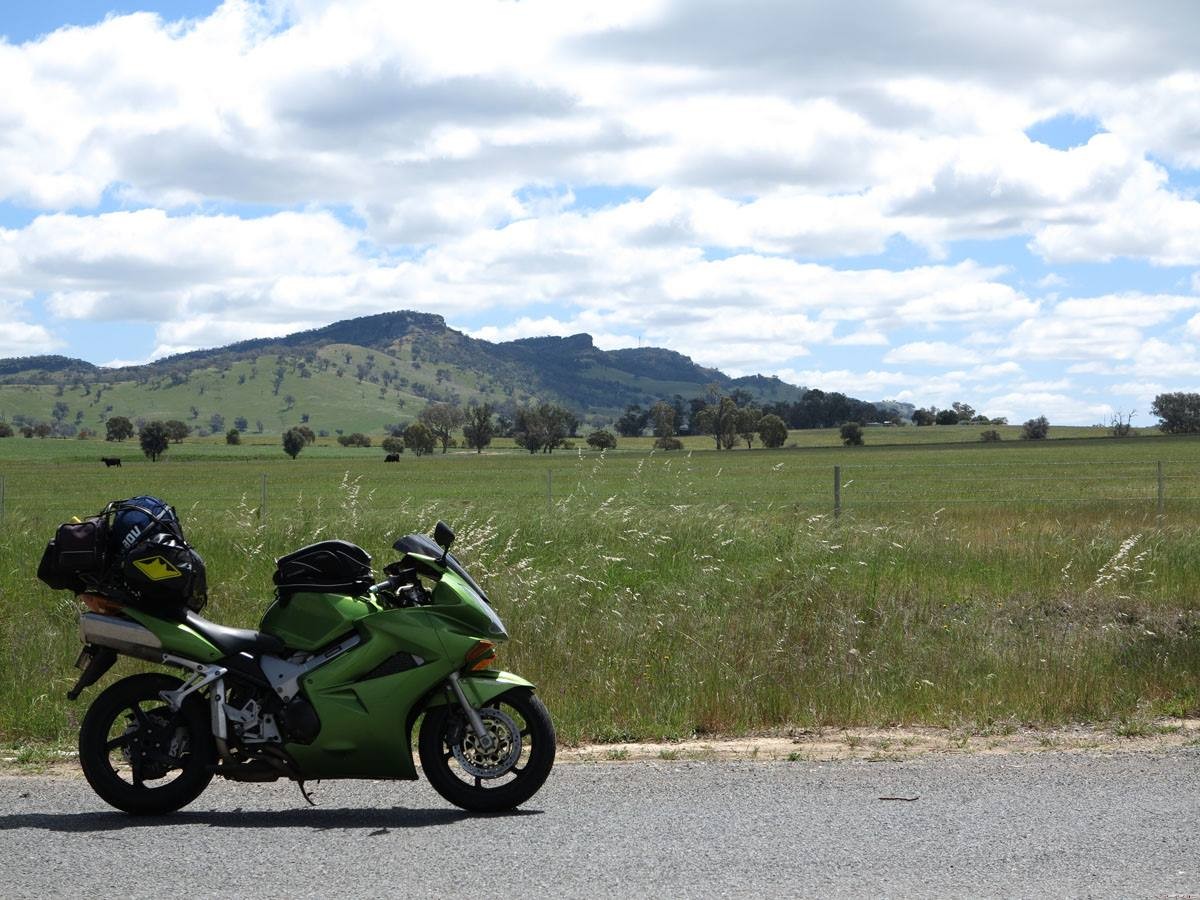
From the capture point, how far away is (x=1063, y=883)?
461cm

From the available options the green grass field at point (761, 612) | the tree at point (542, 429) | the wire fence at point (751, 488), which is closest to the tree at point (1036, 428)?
the tree at point (542, 429)

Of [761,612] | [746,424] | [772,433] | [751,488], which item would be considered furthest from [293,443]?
[761,612]

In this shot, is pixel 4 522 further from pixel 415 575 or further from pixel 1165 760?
pixel 1165 760

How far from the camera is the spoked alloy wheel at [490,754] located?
5988mm

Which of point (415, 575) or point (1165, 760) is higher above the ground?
point (415, 575)

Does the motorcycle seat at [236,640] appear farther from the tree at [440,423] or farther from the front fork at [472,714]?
the tree at [440,423]

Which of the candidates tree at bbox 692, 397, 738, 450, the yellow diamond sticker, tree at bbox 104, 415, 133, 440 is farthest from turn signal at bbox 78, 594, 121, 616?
tree at bbox 104, 415, 133, 440

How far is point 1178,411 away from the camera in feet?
467

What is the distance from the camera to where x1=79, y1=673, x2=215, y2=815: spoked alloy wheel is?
6.00 metres

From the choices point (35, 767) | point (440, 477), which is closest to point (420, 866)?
point (35, 767)

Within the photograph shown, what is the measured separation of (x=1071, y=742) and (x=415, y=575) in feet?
13.7

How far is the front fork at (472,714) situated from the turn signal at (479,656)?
0.09m

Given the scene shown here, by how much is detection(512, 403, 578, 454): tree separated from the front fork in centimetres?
12163

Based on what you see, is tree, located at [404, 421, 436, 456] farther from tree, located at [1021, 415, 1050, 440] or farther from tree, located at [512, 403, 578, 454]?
tree, located at [1021, 415, 1050, 440]
